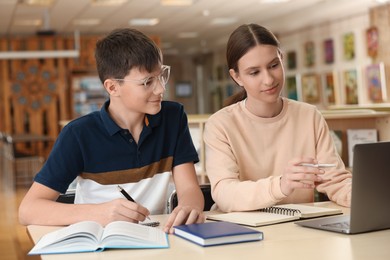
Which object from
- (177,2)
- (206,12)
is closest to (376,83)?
(206,12)

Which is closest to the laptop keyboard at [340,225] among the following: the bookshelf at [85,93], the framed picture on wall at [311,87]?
the framed picture on wall at [311,87]

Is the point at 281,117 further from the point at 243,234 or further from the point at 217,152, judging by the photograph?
the point at 243,234

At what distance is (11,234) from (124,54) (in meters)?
4.81

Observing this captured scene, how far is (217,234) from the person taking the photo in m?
1.73

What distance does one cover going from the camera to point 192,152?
2549mm

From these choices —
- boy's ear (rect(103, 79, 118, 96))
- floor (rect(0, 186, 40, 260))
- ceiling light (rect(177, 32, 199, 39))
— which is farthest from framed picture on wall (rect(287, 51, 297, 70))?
boy's ear (rect(103, 79, 118, 96))

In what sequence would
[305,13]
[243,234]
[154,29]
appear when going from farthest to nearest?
[154,29] → [305,13] → [243,234]

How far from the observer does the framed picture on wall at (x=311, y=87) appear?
14125 mm

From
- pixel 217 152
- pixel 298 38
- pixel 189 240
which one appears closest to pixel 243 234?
pixel 189 240

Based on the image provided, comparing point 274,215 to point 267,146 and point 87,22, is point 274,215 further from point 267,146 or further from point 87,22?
point 87,22

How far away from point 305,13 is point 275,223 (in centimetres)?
1180

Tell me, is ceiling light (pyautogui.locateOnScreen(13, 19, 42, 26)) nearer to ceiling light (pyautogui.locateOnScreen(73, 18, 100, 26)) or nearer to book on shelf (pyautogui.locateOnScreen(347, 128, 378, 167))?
ceiling light (pyautogui.locateOnScreen(73, 18, 100, 26))

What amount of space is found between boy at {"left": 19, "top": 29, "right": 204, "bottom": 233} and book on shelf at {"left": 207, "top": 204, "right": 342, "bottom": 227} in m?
0.15

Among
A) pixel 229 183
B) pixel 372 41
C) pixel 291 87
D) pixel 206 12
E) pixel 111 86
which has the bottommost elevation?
pixel 229 183
